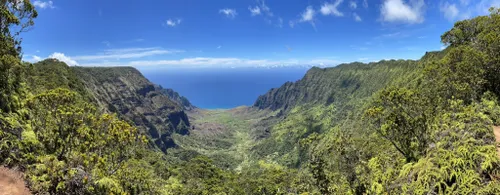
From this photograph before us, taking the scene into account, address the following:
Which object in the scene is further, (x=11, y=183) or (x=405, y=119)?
(x=405, y=119)

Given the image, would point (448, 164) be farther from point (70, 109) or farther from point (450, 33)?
point (450, 33)

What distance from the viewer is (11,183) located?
663 inches

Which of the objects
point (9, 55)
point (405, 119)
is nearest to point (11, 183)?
point (9, 55)

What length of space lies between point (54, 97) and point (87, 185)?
19.7ft

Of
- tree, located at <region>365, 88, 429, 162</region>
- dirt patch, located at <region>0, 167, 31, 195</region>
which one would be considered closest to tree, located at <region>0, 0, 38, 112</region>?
dirt patch, located at <region>0, 167, 31, 195</region>

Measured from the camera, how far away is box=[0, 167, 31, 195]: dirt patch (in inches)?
643

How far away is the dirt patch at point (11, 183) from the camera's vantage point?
1633 centimetres

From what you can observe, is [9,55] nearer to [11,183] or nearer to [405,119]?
[11,183]

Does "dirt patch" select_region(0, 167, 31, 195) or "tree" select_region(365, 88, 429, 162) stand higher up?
"tree" select_region(365, 88, 429, 162)

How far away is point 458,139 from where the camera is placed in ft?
59.2

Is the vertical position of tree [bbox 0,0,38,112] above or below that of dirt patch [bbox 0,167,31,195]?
above

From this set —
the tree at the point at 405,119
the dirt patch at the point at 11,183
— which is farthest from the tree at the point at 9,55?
the tree at the point at 405,119

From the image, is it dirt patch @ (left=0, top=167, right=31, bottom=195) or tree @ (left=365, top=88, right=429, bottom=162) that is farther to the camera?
tree @ (left=365, top=88, right=429, bottom=162)

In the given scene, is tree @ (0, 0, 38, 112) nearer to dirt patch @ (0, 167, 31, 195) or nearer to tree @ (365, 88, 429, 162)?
dirt patch @ (0, 167, 31, 195)
